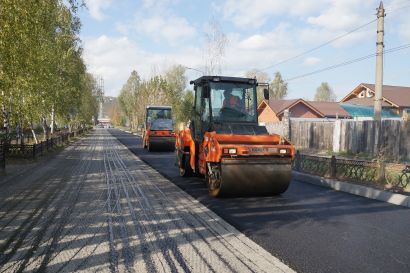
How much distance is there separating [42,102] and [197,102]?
37.5ft

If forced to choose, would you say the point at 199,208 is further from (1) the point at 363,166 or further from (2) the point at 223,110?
(1) the point at 363,166

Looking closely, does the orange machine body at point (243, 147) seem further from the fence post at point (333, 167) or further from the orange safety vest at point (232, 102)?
the fence post at point (333, 167)

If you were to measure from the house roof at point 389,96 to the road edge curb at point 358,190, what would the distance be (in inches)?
1123

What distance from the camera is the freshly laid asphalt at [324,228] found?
5.26m

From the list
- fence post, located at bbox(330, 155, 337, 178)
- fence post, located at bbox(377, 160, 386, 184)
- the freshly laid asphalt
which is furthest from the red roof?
the freshly laid asphalt

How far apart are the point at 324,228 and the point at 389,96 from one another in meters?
35.8

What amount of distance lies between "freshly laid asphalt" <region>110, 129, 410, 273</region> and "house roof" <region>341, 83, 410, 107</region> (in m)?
30.9

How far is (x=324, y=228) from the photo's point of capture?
22.5 ft

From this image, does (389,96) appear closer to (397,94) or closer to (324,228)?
(397,94)

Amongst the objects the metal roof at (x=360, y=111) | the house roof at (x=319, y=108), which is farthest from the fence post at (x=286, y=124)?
the house roof at (x=319, y=108)

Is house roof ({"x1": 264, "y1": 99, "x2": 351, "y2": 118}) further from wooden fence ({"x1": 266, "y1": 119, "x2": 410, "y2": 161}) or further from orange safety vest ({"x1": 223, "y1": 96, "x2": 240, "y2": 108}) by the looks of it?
orange safety vest ({"x1": 223, "y1": 96, "x2": 240, "y2": 108})

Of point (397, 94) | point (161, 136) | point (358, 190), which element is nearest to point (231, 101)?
point (358, 190)

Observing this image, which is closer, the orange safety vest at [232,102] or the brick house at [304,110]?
the orange safety vest at [232,102]

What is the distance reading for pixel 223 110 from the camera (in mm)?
10617
